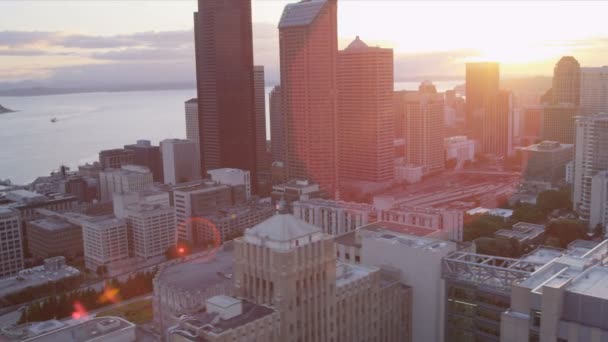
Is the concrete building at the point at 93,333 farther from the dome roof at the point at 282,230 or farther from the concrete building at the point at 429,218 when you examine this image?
the concrete building at the point at 429,218

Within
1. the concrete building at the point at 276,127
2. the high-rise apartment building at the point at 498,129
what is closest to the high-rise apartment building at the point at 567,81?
the high-rise apartment building at the point at 498,129

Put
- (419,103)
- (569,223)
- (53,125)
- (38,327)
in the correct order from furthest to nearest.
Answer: (53,125) < (419,103) < (569,223) < (38,327)

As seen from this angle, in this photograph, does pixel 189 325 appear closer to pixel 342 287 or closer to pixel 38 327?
pixel 342 287

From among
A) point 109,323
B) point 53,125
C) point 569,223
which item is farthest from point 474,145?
point 53,125

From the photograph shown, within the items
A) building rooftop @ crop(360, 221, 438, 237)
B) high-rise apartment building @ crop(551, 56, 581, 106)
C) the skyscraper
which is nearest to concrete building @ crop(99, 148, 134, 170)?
the skyscraper

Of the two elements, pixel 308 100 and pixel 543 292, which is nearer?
pixel 543 292

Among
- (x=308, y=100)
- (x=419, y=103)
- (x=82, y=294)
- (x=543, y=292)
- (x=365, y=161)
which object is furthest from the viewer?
(x=419, y=103)

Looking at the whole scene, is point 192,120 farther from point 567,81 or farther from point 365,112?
point 567,81
